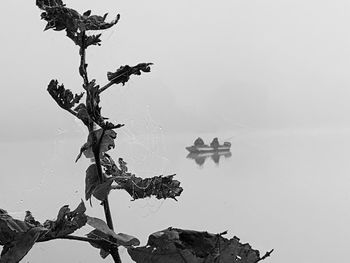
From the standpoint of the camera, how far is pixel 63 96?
0.39m

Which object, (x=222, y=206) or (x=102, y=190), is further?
(x=222, y=206)

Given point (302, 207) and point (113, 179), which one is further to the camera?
point (302, 207)

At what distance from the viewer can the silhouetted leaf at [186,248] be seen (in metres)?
0.39

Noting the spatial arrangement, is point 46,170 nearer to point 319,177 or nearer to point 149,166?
point 319,177

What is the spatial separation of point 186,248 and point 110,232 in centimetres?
6

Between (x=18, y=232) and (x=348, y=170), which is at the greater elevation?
(x=348, y=170)

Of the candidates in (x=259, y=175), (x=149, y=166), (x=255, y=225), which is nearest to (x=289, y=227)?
(x=255, y=225)

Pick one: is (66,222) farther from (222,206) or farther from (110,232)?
(222,206)

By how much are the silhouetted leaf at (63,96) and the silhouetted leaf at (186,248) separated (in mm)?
125

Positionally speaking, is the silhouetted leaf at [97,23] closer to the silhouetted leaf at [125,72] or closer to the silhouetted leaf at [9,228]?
the silhouetted leaf at [125,72]

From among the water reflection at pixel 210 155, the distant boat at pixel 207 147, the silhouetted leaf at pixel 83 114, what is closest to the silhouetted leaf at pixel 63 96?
the silhouetted leaf at pixel 83 114

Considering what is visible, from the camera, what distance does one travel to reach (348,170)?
8.41 meters

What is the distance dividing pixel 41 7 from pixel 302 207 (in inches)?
183

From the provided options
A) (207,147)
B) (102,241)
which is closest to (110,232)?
(102,241)
